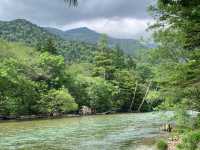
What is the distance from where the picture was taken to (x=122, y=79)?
10188 cm

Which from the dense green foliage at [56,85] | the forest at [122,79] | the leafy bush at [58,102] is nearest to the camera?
the forest at [122,79]

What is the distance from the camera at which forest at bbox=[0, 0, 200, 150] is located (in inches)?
759

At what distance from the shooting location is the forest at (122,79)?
19.3 meters

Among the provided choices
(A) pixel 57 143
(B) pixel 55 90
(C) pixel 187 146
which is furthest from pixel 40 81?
(C) pixel 187 146

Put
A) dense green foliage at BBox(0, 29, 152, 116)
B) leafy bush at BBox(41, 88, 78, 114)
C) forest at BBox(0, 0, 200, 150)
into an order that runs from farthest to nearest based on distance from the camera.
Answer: leafy bush at BBox(41, 88, 78, 114) < dense green foliage at BBox(0, 29, 152, 116) < forest at BBox(0, 0, 200, 150)

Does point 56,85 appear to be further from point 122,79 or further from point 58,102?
point 122,79

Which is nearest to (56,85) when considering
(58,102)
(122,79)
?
(58,102)

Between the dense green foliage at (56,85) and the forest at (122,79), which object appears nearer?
the forest at (122,79)

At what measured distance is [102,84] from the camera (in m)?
91.1

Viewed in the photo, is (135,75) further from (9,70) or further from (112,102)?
(9,70)

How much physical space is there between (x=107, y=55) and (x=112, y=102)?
77.0 ft

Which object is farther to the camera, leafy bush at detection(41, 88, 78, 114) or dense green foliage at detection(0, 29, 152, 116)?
leafy bush at detection(41, 88, 78, 114)

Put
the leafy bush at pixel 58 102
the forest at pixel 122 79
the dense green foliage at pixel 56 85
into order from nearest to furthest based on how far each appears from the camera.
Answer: the forest at pixel 122 79 → the dense green foliage at pixel 56 85 → the leafy bush at pixel 58 102

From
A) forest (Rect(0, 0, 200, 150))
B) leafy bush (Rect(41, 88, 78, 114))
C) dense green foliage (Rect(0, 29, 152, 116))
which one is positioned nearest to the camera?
forest (Rect(0, 0, 200, 150))
